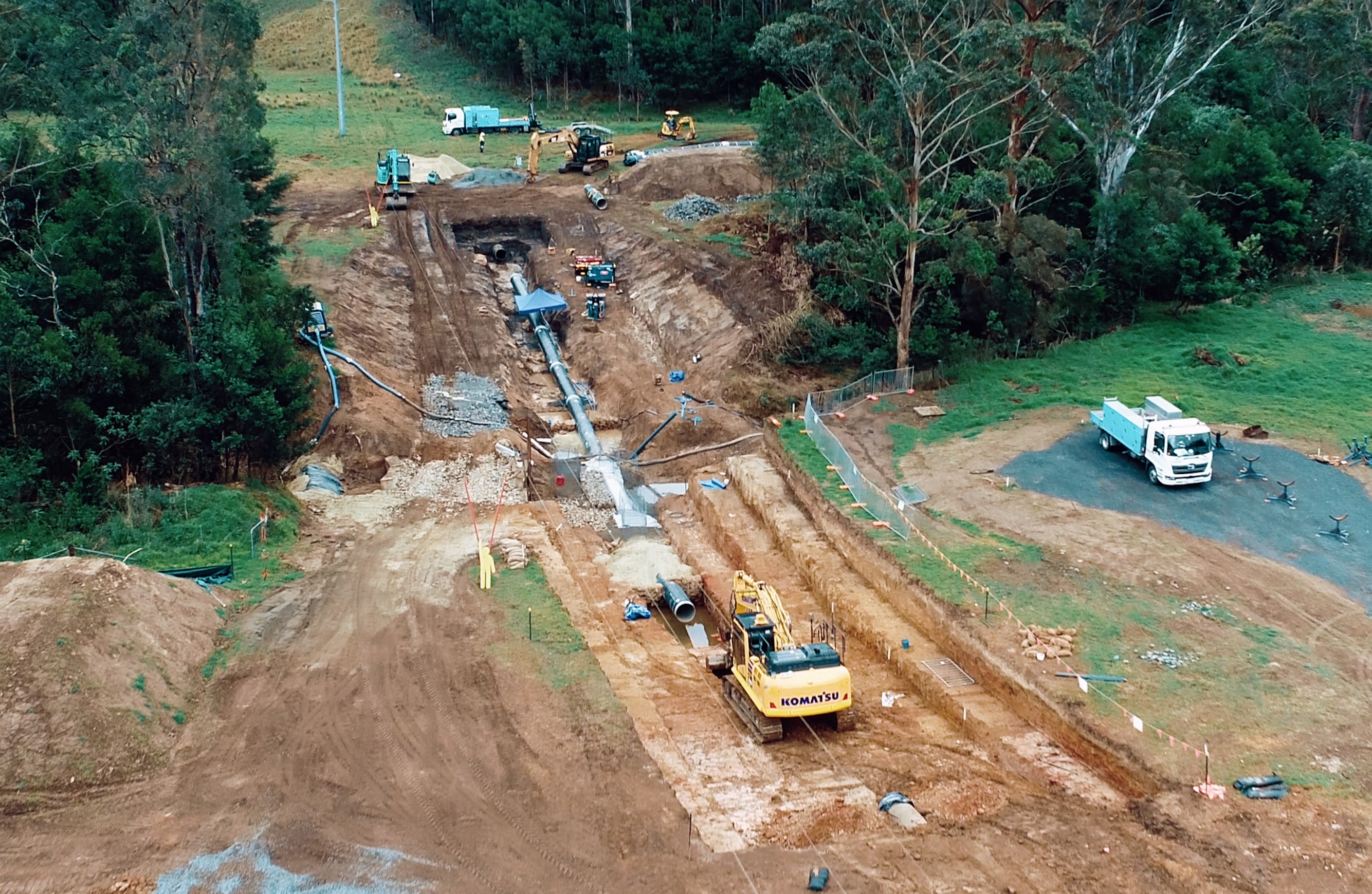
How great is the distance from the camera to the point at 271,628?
27.2 meters

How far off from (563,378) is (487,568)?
1690 centimetres

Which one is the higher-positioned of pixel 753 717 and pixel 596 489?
pixel 753 717

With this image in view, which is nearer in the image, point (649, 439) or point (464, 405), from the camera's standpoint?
point (649, 439)

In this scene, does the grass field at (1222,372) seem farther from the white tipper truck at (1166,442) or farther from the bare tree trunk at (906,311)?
the white tipper truck at (1166,442)

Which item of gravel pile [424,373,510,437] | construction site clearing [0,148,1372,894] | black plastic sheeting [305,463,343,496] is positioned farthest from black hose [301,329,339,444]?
gravel pile [424,373,510,437]

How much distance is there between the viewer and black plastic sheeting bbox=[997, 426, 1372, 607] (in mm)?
27516

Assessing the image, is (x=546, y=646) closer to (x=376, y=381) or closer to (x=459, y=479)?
(x=459, y=479)

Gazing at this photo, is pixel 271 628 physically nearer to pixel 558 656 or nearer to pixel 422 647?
pixel 422 647

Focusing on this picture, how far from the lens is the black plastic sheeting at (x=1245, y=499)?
90.3 feet

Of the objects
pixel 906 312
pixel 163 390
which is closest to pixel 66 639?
pixel 163 390

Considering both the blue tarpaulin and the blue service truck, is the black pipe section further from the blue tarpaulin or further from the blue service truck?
the blue service truck

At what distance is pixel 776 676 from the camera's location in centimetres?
2230

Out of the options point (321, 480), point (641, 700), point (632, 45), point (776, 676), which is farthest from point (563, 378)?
point (632, 45)

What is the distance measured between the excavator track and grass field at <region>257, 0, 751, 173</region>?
4728 cm
